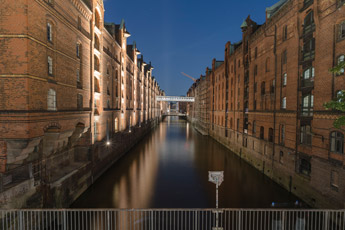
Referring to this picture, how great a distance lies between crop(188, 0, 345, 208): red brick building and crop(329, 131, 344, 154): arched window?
0.06 meters

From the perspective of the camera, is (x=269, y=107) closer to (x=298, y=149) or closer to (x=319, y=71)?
(x=298, y=149)

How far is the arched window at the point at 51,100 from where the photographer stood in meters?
11.6

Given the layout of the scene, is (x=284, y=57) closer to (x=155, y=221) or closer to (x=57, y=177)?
(x=155, y=221)

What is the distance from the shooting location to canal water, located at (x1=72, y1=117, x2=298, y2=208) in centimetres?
1467

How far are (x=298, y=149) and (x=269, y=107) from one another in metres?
6.26

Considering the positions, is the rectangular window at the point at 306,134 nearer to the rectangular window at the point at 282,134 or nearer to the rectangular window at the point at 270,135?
the rectangular window at the point at 282,134

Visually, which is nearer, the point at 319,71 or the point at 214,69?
the point at 319,71

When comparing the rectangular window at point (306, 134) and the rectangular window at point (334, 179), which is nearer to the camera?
the rectangular window at point (334, 179)

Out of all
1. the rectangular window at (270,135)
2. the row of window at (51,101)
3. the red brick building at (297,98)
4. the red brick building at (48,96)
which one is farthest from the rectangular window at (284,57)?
the row of window at (51,101)

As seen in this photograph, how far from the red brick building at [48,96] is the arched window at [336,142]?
1744 centimetres

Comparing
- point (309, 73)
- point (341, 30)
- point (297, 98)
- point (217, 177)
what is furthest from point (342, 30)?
point (217, 177)

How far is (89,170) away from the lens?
17.0m

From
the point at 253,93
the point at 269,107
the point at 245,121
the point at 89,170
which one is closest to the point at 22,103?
the point at 89,170

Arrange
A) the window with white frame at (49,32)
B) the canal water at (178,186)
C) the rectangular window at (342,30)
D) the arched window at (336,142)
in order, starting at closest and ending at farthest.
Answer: the arched window at (336,142)
the rectangular window at (342,30)
the window with white frame at (49,32)
the canal water at (178,186)
